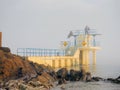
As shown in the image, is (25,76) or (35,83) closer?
(35,83)

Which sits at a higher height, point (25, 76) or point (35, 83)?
point (25, 76)

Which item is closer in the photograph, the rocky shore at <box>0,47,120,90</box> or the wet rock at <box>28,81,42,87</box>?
the rocky shore at <box>0,47,120,90</box>

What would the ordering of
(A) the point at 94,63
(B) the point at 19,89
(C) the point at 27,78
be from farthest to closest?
1. (A) the point at 94,63
2. (C) the point at 27,78
3. (B) the point at 19,89

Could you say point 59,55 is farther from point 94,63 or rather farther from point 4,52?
point 4,52

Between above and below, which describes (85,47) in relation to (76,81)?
above

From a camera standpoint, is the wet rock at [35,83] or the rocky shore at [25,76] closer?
the rocky shore at [25,76]

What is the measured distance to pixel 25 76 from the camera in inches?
1566

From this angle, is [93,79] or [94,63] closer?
[93,79]

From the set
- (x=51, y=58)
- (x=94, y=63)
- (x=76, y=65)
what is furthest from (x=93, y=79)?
(x=94, y=63)

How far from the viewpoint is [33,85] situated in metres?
35.6

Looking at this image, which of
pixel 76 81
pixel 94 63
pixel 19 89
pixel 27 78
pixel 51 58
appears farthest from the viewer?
pixel 94 63

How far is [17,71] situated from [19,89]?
9.37m

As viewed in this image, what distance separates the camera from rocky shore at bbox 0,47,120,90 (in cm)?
3484

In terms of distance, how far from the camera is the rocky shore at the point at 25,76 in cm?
3484
